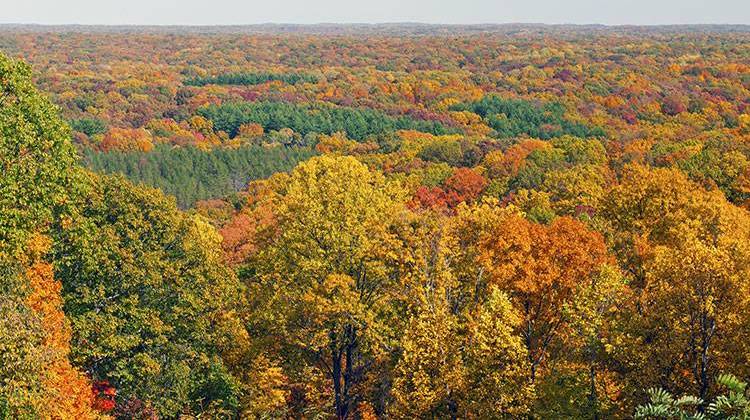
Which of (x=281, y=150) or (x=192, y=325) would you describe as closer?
(x=192, y=325)

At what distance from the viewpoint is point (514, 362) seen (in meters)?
29.8

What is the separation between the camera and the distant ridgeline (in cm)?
14712

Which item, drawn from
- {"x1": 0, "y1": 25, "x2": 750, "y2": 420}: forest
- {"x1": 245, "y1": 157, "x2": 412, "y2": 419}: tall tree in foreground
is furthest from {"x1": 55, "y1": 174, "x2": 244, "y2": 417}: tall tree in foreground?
{"x1": 245, "y1": 157, "x2": 412, "y2": 419}: tall tree in foreground

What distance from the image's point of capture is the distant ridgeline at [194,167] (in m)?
147

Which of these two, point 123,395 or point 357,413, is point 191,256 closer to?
point 123,395

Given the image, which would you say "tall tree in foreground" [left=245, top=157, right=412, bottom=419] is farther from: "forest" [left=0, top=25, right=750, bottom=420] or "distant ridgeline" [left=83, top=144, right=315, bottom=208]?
"distant ridgeline" [left=83, top=144, right=315, bottom=208]

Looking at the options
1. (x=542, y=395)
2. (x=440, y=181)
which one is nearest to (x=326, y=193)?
(x=542, y=395)

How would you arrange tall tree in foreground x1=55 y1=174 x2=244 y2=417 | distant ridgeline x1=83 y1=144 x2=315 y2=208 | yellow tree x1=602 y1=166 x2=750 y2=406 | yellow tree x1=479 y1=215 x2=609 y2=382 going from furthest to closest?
1. distant ridgeline x1=83 y1=144 x2=315 y2=208
2. yellow tree x1=479 y1=215 x2=609 y2=382
3. tall tree in foreground x1=55 y1=174 x2=244 y2=417
4. yellow tree x1=602 y1=166 x2=750 y2=406

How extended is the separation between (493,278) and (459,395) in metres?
7.48

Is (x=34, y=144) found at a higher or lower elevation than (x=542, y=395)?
higher

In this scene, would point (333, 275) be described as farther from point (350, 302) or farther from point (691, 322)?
point (691, 322)

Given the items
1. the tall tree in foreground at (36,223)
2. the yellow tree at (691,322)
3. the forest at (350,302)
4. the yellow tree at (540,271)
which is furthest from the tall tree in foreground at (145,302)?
the yellow tree at (691,322)

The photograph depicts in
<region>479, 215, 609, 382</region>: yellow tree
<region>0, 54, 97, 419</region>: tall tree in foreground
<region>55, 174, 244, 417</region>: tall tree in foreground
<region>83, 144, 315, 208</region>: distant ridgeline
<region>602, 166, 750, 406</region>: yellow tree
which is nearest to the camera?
<region>602, 166, 750, 406</region>: yellow tree

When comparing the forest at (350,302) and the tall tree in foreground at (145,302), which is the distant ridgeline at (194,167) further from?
the forest at (350,302)
